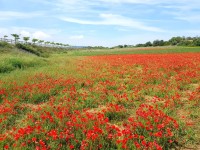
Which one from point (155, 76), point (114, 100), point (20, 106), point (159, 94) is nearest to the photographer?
point (20, 106)

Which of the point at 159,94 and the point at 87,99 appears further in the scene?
the point at 159,94

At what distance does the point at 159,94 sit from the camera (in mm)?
8828

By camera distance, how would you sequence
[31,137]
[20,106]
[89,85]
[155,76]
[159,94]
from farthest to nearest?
[155,76], [89,85], [159,94], [20,106], [31,137]

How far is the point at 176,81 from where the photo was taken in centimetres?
1119

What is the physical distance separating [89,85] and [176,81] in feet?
14.6

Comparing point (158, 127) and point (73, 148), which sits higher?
point (158, 127)

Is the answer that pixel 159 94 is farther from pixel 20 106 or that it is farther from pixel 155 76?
pixel 20 106

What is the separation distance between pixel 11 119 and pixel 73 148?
2.73 m

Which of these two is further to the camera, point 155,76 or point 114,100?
point 155,76

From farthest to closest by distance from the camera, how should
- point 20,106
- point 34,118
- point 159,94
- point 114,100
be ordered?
point 159,94 → point 114,100 → point 20,106 → point 34,118

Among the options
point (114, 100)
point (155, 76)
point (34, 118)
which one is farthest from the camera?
point (155, 76)

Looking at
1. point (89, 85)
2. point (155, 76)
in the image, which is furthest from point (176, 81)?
point (89, 85)

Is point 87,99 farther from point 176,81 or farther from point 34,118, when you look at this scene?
point 176,81

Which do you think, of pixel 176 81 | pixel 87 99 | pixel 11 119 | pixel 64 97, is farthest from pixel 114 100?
pixel 176 81
